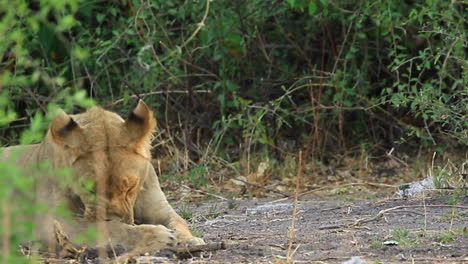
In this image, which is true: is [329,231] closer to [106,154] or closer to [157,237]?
[157,237]

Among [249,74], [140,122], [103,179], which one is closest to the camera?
[103,179]

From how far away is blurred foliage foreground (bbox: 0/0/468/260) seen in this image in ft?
31.8

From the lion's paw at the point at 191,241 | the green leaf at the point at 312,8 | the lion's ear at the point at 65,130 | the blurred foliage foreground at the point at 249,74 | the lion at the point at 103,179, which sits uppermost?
the lion's ear at the point at 65,130

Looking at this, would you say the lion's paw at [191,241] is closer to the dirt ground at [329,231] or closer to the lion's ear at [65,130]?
the dirt ground at [329,231]

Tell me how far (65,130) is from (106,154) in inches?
12.5

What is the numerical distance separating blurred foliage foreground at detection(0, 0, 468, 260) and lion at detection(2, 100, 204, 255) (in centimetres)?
384

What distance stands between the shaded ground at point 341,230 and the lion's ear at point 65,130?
91cm

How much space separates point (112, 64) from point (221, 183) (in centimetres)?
186

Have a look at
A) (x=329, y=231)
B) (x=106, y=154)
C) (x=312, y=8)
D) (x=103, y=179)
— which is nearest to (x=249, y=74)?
(x=312, y=8)

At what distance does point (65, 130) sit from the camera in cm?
538

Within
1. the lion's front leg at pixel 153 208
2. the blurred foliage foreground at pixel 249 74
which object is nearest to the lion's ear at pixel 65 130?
the lion's front leg at pixel 153 208

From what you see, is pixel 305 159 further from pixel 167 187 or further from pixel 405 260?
pixel 405 260

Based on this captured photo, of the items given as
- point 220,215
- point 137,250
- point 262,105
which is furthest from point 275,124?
point 137,250

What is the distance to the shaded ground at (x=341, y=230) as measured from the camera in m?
5.04
